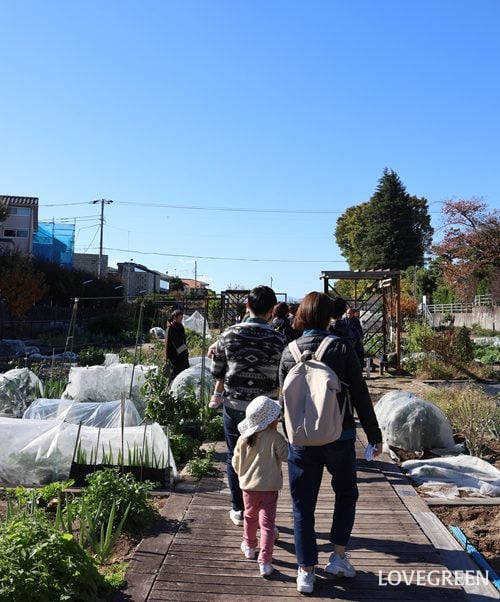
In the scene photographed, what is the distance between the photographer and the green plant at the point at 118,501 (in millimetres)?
3912

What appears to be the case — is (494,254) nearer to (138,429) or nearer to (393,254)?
(393,254)

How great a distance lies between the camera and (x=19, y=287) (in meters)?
25.8

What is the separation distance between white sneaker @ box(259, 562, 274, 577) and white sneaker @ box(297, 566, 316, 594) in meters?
0.22

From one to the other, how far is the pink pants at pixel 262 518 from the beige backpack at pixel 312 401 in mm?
470

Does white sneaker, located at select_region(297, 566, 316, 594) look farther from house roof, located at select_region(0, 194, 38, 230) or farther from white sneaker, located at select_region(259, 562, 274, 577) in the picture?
house roof, located at select_region(0, 194, 38, 230)

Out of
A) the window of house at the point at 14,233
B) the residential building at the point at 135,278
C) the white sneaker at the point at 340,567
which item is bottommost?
the white sneaker at the point at 340,567

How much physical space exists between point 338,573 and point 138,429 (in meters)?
2.44

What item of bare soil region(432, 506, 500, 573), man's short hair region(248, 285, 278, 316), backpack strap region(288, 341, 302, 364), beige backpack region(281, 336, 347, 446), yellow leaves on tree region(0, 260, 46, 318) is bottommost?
bare soil region(432, 506, 500, 573)

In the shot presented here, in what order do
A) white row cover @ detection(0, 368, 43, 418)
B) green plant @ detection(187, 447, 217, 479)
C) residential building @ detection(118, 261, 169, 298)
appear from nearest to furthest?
green plant @ detection(187, 447, 217, 479), white row cover @ detection(0, 368, 43, 418), residential building @ detection(118, 261, 169, 298)

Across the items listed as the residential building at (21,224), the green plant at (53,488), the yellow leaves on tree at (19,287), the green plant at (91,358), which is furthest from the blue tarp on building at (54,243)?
the green plant at (53,488)

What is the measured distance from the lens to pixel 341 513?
10.8ft


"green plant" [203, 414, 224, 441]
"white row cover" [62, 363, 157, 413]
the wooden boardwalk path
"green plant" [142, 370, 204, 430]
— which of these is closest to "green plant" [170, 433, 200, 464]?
"green plant" [142, 370, 204, 430]

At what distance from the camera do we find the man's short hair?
12.8 ft

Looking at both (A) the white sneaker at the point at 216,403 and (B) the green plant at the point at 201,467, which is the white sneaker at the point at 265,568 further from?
(B) the green plant at the point at 201,467
